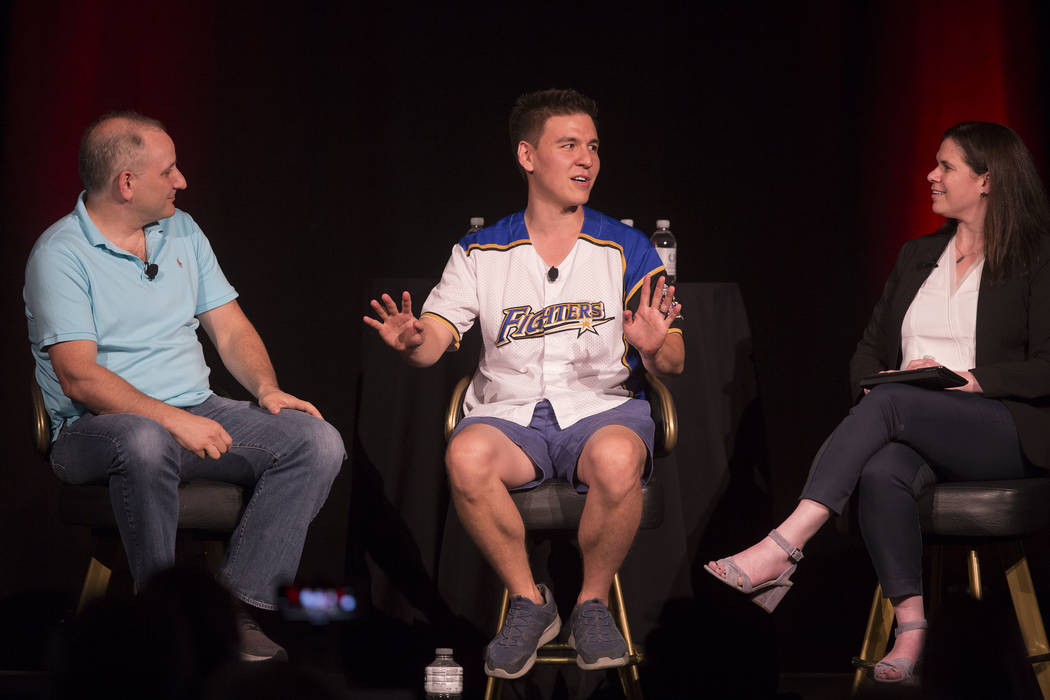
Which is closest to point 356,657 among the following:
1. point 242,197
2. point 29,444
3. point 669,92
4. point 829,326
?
point 29,444

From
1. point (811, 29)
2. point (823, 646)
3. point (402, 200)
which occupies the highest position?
point (811, 29)

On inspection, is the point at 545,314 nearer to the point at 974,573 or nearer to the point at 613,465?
the point at 613,465

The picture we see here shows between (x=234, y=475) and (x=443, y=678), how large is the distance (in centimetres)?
67

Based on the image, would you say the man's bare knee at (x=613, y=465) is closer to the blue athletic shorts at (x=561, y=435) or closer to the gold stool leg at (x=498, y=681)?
the blue athletic shorts at (x=561, y=435)

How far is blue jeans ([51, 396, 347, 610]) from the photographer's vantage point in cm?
218

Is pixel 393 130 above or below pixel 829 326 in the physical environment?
above

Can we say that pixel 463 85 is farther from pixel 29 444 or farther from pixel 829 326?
pixel 29 444

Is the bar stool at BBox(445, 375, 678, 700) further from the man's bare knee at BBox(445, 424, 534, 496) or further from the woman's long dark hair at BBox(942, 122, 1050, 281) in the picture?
the woman's long dark hair at BBox(942, 122, 1050, 281)

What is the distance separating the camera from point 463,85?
3.63 metres

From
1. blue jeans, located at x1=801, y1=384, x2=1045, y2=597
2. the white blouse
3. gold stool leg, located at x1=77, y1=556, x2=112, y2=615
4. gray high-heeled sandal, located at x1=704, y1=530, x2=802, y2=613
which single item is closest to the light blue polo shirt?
gold stool leg, located at x1=77, y1=556, x2=112, y2=615

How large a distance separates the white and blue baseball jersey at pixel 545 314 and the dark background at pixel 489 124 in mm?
944

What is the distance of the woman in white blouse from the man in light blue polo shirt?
979 millimetres

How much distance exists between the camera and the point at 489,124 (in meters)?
3.63

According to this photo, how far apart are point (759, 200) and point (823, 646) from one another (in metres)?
1.48
